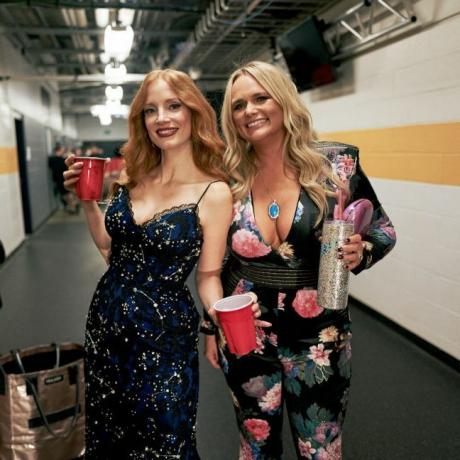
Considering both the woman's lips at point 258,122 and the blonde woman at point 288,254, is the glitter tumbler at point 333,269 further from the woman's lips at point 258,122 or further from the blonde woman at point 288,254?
the woman's lips at point 258,122

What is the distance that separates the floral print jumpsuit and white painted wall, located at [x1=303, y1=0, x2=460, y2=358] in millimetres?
1855

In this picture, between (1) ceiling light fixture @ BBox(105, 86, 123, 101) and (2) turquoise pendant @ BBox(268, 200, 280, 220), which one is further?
(1) ceiling light fixture @ BBox(105, 86, 123, 101)

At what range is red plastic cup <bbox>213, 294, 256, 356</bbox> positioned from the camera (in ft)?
3.60

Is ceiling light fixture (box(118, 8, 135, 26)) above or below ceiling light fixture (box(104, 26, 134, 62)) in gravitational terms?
above

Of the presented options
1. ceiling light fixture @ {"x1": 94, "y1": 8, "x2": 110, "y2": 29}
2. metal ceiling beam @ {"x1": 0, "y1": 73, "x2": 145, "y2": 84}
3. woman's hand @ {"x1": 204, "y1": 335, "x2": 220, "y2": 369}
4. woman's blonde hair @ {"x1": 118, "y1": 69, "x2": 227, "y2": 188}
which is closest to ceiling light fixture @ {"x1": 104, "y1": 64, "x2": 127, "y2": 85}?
metal ceiling beam @ {"x1": 0, "y1": 73, "x2": 145, "y2": 84}

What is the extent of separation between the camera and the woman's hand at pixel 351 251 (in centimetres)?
112

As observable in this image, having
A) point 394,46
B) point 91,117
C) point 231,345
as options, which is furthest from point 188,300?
point 91,117

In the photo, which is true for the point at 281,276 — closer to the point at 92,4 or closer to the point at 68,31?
the point at 92,4

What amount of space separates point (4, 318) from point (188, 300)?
3053mm

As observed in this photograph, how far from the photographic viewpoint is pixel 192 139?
4.57 ft

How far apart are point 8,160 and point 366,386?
5659 mm

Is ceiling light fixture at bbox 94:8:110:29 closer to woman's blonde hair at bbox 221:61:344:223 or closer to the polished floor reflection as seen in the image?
the polished floor reflection

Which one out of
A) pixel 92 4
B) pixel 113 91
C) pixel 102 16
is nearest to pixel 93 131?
pixel 113 91

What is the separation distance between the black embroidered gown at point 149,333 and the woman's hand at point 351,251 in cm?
40
